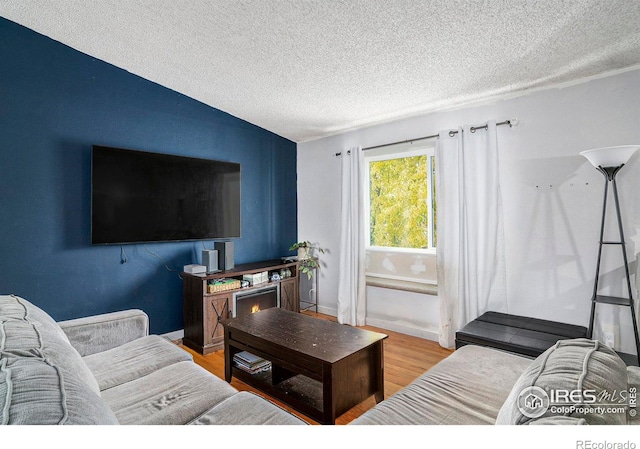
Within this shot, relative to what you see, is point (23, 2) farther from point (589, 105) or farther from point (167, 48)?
point (589, 105)

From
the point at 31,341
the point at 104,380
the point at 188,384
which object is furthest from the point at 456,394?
the point at 104,380

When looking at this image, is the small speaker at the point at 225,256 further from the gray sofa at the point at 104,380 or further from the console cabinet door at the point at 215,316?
the gray sofa at the point at 104,380

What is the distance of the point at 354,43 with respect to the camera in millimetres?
2227

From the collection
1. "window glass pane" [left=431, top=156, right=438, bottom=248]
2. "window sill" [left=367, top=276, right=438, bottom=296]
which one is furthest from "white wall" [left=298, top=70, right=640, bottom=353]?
"window sill" [left=367, top=276, right=438, bottom=296]

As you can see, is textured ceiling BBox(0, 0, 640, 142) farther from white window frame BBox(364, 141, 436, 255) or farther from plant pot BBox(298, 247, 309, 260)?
plant pot BBox(298, 247, 309, 260)

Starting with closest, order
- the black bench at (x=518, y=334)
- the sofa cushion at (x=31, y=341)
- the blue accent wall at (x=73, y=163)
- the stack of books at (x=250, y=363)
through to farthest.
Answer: the sofa cushion at (x=31, y=341) < the black bench at (x=518, y=334) < the stack of books at (x=250, y=363) < the blue accent wall at (x=73, y=163)

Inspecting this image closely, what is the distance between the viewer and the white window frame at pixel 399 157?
10.9 feet

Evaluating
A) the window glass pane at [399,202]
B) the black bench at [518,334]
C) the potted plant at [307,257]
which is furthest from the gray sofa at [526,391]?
the potted plant at [307,257]

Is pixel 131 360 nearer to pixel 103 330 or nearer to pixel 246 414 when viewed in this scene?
pixel 103 330

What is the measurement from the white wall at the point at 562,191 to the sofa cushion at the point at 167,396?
2.50 m

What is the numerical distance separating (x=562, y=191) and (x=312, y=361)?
2.31 meters
